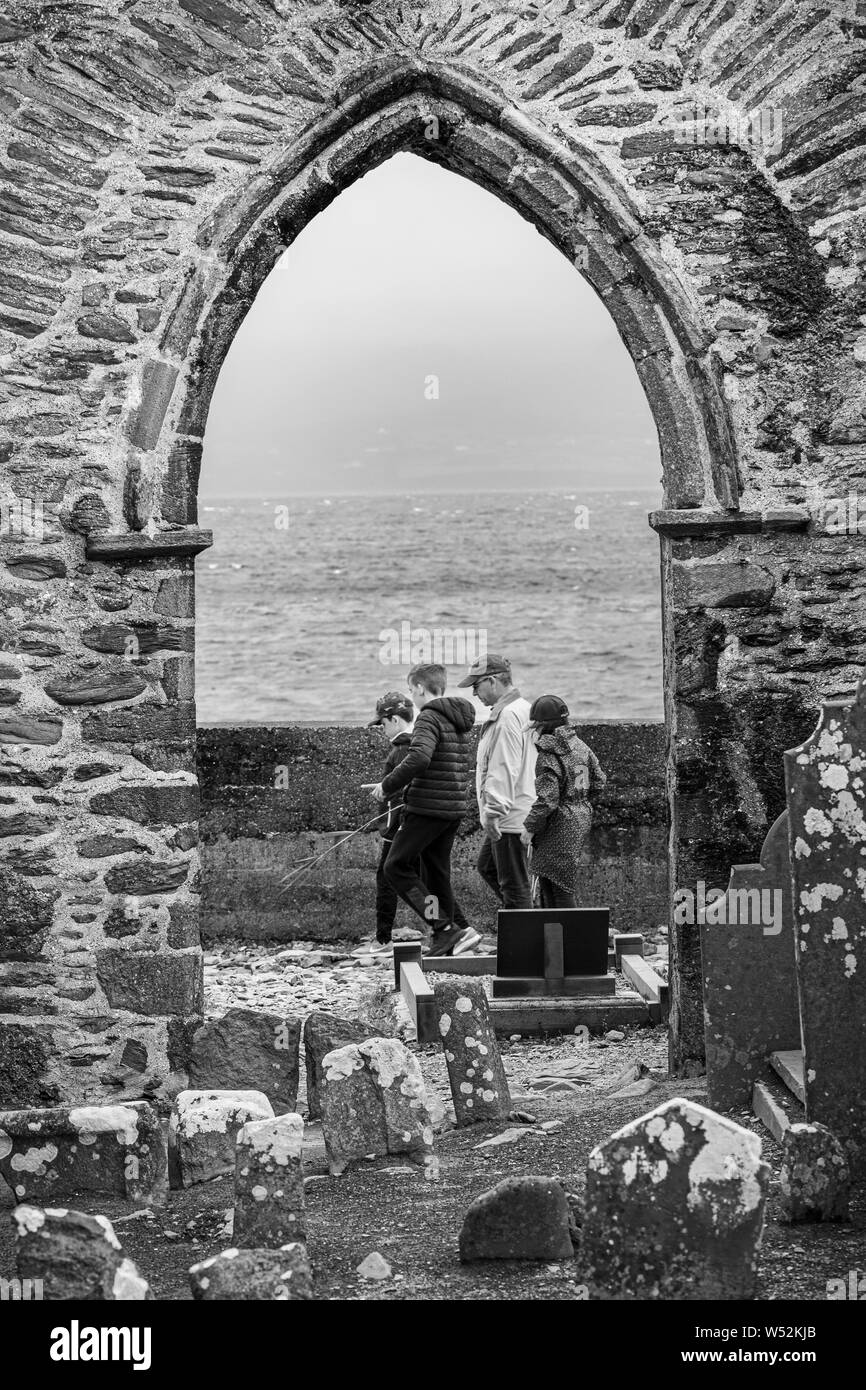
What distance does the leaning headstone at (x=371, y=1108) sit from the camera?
4.50 metres

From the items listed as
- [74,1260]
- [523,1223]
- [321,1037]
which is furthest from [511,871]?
[74,1260]

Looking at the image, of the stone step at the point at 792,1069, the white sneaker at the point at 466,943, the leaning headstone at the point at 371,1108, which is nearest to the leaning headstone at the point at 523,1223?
the stone step at the point at 792,1069

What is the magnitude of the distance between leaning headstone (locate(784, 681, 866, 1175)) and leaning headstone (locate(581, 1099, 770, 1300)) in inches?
38.8

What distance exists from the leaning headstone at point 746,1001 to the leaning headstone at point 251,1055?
5.11 feet

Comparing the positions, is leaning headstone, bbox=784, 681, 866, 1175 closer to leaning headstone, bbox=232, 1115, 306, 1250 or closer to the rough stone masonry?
leaning headstone, bbox=232, 1115, 306, 1250

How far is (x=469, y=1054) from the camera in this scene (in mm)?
5066

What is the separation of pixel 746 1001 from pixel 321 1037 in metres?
1.59

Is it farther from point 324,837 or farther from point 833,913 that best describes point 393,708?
point 833,913

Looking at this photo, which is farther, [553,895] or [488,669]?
[488,669]

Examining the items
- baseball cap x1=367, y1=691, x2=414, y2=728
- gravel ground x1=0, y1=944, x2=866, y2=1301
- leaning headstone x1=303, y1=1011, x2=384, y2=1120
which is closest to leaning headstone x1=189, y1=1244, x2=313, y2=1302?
gravel ground x1=0, y1=944, x2=866, y2=1301

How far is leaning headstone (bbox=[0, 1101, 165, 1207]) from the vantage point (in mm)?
4250

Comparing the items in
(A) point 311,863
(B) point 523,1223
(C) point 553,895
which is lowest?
(B) point 523,1223

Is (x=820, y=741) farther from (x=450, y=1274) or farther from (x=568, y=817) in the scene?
(x=568, y=817)

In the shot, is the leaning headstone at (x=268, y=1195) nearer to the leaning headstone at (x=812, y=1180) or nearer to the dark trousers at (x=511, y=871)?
the leaning headstone at (x=812, y=1180)
